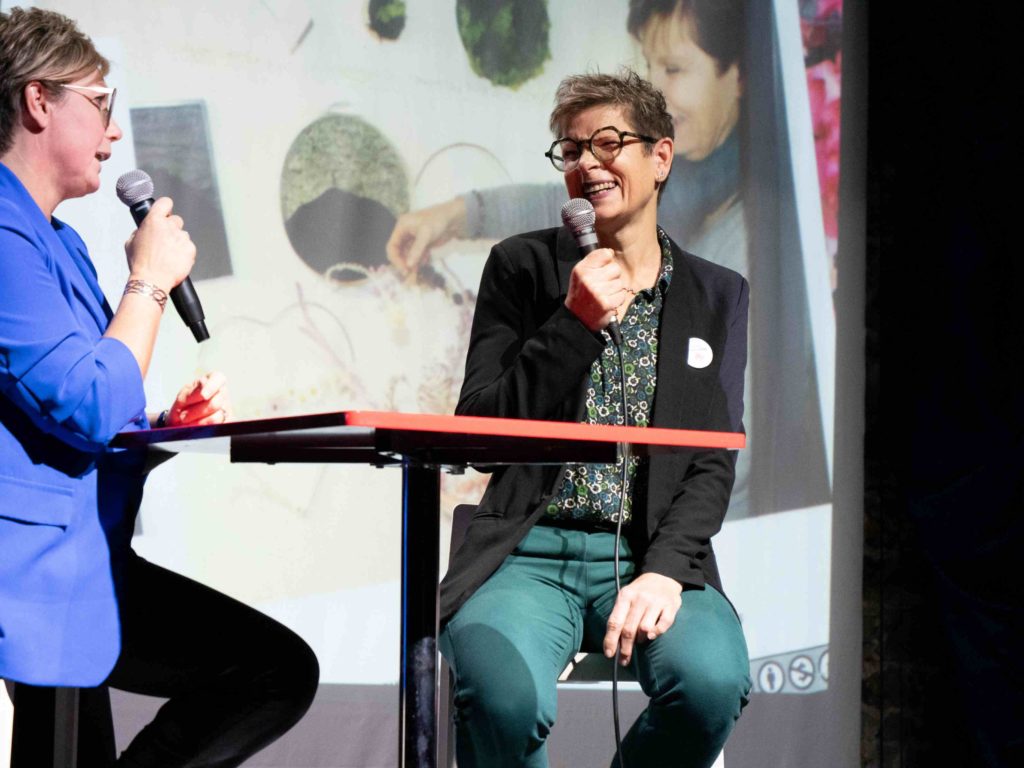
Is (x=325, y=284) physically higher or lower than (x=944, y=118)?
lower

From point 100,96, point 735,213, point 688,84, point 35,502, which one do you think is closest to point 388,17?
point 688,84

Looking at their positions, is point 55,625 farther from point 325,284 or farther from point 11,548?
point 325,284

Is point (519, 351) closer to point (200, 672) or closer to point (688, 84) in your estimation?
point (200, 672)

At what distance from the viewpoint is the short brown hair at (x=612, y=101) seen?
204 centimetres

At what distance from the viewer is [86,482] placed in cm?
143

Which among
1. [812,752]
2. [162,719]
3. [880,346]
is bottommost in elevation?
[812,752]

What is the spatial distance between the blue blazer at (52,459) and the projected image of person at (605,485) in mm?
526

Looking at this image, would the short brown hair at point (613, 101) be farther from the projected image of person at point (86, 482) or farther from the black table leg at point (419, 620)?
the black table leg at point (419, 620)

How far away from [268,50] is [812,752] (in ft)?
7.87

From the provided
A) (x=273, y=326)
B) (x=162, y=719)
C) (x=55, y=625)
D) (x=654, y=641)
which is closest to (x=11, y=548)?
(x=55, y=625)

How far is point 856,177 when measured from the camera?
348 cm

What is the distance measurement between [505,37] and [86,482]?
212cm

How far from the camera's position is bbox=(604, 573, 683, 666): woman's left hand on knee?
5.56 ft

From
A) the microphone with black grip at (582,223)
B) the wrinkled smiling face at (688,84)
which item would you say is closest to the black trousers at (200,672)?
the microphone with black grip at (582,223)
